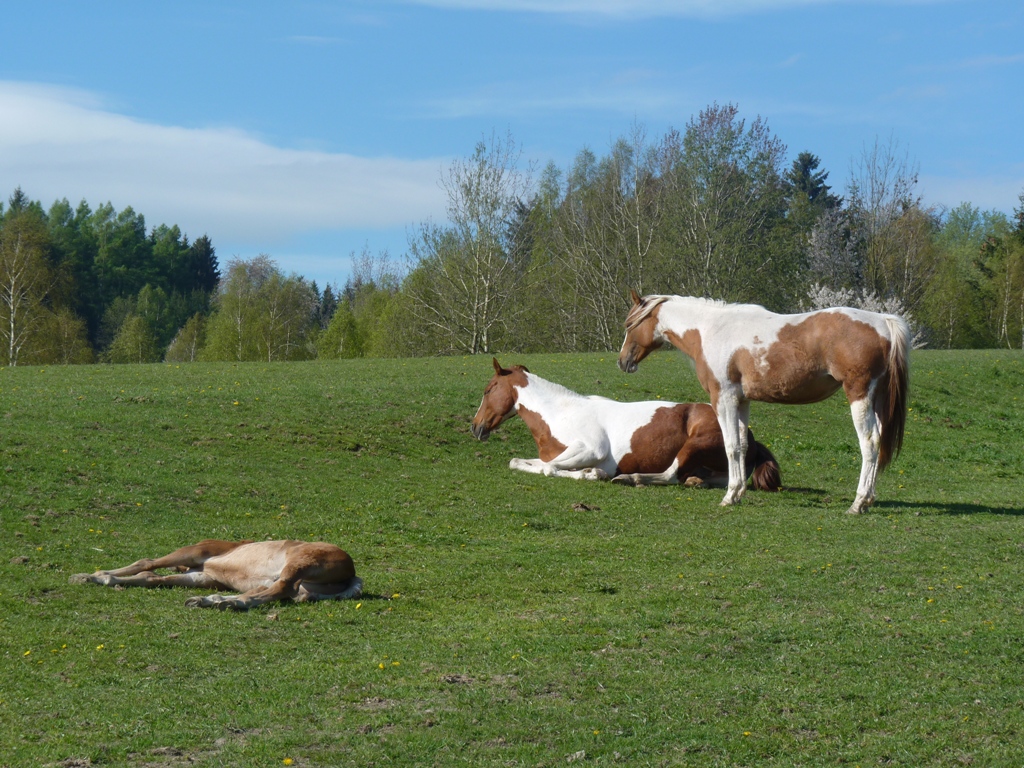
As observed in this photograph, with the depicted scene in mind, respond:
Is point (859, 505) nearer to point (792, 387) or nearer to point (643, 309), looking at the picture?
point (792, 387)

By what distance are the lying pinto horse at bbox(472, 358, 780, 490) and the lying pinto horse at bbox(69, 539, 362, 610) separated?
7.05m

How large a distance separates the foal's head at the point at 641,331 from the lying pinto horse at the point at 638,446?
0.81 metres

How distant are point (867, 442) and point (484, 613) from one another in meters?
6.77

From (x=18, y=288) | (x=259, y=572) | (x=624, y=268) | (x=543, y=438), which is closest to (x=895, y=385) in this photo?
(x=543, y=438)

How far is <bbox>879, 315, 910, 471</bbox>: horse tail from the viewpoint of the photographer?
12195 millimetres

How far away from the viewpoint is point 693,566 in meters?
9.31

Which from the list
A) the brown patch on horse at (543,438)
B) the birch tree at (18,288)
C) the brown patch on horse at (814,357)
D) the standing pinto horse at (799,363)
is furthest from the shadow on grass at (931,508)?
the birch tree at (18,288)

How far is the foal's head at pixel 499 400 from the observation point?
51.9 ft

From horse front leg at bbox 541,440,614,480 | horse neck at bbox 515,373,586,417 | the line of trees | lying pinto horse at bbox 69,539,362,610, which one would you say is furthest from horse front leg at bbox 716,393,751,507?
the line of trees

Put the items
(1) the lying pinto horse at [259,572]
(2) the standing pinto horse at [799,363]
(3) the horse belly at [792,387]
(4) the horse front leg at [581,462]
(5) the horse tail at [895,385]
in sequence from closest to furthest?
(1) the lying pinto horse at [259,572] → (5) the horse tail at [895,385] → (2) the standing pinto horse at [799,363] → (3) the horse belly at [792,387] → (4) the horse front leg at [581,462]

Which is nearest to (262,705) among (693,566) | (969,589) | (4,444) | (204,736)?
(204,736)

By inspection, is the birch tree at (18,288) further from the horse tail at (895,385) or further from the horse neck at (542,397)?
the horse tail at (895,385)

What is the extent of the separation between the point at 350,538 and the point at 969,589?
583 cm

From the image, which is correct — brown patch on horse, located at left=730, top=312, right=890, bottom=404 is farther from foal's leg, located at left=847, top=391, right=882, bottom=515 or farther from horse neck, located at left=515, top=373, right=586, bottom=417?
horse neck, located at left=515, top=373, right=586, bottom=417
